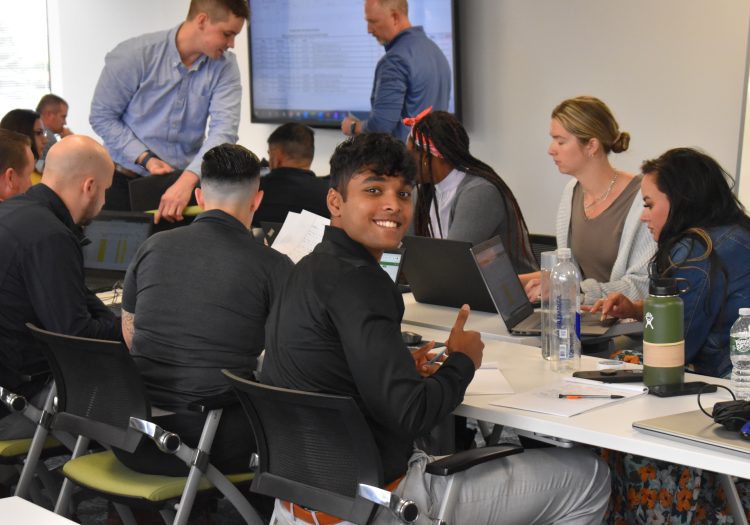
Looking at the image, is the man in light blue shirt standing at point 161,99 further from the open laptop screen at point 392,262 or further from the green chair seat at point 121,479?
the green chair seat at point 121,479

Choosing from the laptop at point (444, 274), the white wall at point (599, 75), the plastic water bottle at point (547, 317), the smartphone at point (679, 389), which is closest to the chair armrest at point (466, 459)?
the smartphone at point (679, 389)

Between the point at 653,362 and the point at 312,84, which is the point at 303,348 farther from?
the point at 312,84

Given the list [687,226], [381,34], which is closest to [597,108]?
[687,226]

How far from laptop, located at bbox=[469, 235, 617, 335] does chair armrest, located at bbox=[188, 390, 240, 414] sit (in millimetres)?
879

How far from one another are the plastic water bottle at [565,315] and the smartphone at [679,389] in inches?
12.8

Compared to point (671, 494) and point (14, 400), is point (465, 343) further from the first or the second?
point (14, 400)

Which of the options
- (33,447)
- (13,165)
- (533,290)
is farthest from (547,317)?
(13,165)

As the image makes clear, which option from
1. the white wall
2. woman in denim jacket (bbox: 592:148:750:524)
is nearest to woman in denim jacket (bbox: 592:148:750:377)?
woman in denim jacket (bbox: 592:148:750:524)

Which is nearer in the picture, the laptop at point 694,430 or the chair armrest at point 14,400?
the laptop at point 694,430

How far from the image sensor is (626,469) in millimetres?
2746

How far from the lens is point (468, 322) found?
3.41 metres

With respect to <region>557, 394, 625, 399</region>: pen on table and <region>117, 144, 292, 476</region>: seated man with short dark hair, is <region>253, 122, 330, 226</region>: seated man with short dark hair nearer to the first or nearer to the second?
<region>117, 144, 292, 476</region>: seated man with short dark hair

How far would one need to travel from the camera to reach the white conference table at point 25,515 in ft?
5.06

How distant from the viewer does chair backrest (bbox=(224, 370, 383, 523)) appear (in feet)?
6.77
